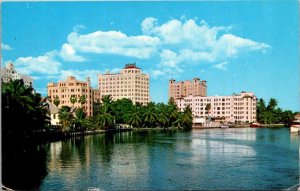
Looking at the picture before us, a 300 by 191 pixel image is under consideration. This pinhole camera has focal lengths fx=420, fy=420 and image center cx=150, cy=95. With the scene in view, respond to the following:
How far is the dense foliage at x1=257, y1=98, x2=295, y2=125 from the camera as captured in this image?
50.1m

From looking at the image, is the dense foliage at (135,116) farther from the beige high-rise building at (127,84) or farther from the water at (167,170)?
the water at (167,170)

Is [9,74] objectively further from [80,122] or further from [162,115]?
[162,115]

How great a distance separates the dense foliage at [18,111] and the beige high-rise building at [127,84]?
31.6 metres

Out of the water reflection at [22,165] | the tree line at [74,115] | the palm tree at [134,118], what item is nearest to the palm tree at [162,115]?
the tree line at [74,115]

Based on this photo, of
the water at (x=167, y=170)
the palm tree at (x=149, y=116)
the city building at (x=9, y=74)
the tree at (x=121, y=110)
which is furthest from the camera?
the palm tree at (x=149, y=116)

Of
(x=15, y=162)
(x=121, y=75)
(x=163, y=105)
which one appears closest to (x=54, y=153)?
(x=15, y=162)

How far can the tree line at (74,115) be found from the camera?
49.3 feet

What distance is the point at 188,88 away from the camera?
6078cm

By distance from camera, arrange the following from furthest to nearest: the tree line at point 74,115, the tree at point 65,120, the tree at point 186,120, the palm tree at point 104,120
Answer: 1. the tree at point 186,120
2. the palm tree at point 104,120
3. the tree at point 65,120
4. the tree line at point 74,115

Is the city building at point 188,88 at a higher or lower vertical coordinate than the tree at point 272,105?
higher

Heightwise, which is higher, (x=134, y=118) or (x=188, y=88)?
(x=188, y=88)

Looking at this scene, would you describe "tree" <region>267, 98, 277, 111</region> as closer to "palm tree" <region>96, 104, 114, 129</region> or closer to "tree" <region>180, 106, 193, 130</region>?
"tree" <region>180, 106, 193, 130</region>

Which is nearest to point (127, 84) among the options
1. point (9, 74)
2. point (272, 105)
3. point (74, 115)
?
point (272, 105)

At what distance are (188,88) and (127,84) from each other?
517 inches
